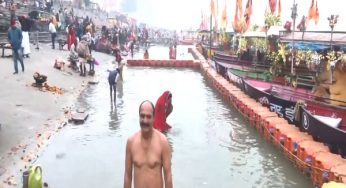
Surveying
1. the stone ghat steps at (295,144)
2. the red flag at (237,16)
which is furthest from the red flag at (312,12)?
the stone ghat steps at (295,144)

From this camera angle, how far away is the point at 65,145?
35.4 ft

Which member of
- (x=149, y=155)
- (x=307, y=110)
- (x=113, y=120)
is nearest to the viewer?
(x=149, y=155)

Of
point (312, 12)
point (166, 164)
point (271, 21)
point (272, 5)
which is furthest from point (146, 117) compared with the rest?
point (312, 12)

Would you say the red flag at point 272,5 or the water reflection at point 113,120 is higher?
the red flag at point 272,5

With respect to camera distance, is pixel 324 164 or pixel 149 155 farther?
Result: pixel 324 164

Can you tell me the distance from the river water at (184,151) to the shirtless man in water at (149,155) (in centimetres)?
376

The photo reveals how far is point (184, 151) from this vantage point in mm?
10711

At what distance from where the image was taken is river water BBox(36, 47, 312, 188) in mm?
8789

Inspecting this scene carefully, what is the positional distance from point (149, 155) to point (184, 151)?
6.17 m

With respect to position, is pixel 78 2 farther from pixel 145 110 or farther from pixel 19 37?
pixel 145 110

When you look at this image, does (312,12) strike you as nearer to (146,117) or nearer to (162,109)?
(162,109)

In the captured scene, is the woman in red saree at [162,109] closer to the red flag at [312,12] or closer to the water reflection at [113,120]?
the water reflection at [113,120]

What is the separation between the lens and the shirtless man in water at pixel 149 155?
458 cm

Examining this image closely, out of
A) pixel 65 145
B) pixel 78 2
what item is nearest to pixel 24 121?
pixel 65 145
